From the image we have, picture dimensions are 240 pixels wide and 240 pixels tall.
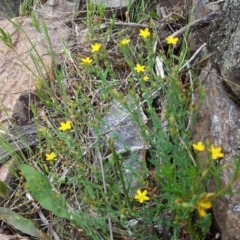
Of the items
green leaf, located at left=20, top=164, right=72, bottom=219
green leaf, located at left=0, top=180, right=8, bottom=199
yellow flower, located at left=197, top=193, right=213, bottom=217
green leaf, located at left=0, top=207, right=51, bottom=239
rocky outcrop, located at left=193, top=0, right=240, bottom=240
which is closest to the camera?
yellow flower, located at left=197, top=193, right=213, bottom=217

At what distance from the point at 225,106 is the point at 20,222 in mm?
994

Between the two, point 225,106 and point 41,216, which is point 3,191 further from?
point 225,106

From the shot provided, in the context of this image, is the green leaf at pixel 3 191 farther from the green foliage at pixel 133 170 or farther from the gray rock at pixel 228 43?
the gray rock at pixel 228 43

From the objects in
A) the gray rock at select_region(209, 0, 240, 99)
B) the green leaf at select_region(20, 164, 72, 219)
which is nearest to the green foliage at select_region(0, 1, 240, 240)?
the green leaf at select_region(20, 164, 72, 219)

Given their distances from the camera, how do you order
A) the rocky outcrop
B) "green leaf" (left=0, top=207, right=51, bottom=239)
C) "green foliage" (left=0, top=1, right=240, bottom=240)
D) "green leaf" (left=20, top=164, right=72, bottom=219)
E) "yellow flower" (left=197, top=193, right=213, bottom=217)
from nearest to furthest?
"yellow flower" (left=197, top=193, right=213, bottom=217) → "green foliage" (left=0, top=1, right=240, bottom=240) → the rocky outcrop → "green leaf" (left=20, top=164, right=72, bottom=219) → "green leaf" (left=0, top=207, right=51, bottom=239)

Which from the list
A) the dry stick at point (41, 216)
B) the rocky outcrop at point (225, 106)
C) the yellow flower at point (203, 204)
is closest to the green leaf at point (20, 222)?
the dry stick at point (41, 216)

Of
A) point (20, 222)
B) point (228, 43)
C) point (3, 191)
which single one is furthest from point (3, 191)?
point (228, 43)

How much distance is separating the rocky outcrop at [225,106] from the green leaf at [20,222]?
2.46 ft

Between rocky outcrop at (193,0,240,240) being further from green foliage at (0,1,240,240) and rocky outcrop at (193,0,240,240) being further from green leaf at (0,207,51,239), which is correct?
green leaf at (0,207,51,239)

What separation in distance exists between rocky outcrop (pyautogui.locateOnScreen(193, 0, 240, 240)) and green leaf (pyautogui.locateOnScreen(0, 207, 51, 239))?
75 cm

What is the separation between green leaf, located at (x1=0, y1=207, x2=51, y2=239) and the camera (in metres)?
2.05

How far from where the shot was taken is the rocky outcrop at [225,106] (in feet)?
5.74

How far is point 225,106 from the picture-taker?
6.51ft

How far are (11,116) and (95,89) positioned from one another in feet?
1.52
